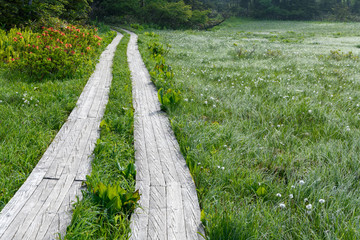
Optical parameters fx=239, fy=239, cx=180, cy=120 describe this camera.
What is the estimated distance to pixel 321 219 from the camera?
76.4 inches

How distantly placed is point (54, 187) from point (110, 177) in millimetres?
539

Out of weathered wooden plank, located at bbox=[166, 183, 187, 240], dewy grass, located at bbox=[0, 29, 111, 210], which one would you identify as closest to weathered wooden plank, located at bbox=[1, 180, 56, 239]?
dewy grass, located at bbox=[0, 29, 111, 210]

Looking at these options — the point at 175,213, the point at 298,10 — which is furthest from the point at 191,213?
the point at 298,10

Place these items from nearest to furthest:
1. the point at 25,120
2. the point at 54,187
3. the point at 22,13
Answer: the point at 54,187, the point at 25,120, the point at 22,13

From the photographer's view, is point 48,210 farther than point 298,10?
No

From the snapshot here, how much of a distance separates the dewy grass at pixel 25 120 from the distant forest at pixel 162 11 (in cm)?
617

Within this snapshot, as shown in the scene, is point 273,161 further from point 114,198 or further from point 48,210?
point 48,210

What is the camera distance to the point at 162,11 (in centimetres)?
3155

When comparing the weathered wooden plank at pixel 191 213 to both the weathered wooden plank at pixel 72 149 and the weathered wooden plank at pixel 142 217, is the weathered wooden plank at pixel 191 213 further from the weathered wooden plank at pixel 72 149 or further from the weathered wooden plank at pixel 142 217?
the weathered wooden plank at pixel 72 149

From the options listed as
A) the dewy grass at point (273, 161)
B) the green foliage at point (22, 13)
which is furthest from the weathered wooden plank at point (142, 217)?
the green foliage at point (22, 13)

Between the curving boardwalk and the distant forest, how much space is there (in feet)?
32.3

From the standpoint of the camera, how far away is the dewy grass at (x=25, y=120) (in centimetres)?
260

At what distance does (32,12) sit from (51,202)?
12033 millimetres

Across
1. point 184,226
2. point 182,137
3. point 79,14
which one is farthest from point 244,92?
point 79,14
